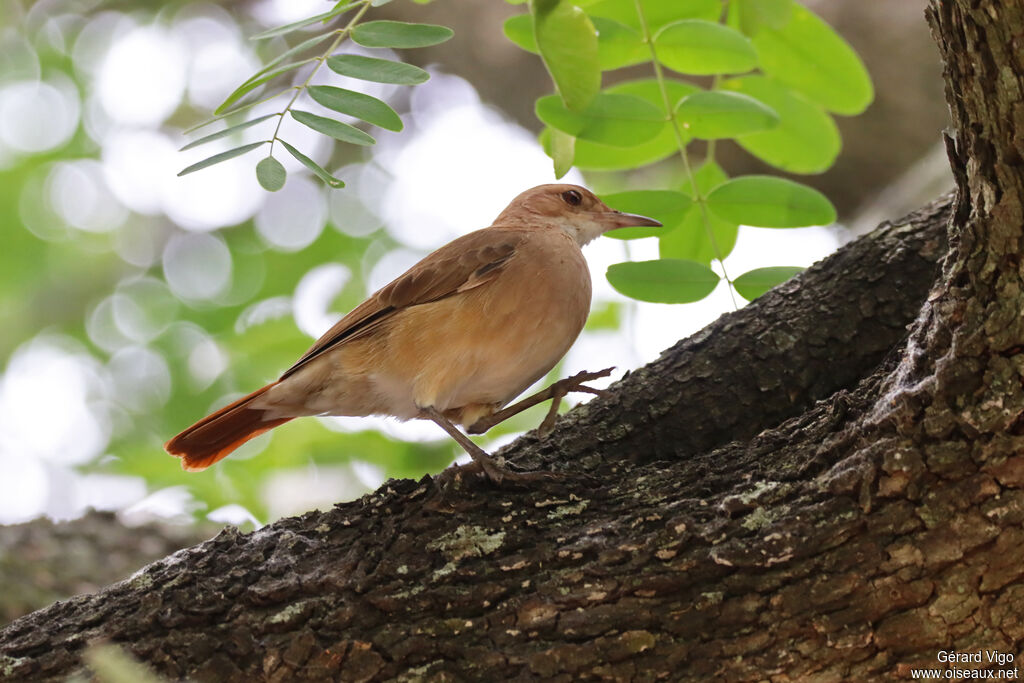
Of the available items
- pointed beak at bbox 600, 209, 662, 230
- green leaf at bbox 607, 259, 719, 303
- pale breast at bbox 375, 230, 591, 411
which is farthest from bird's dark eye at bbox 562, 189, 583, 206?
green leaf at bbox 607, 259, 719, 303

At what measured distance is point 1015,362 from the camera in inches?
92.7

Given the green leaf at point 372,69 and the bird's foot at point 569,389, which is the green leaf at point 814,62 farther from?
the green leaf at point 372,69

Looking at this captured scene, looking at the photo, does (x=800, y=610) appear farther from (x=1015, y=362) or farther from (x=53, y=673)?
(x=53, y=673)

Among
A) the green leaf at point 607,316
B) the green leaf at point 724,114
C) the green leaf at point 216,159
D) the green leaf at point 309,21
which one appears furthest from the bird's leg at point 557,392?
the green leaf at point 607,316

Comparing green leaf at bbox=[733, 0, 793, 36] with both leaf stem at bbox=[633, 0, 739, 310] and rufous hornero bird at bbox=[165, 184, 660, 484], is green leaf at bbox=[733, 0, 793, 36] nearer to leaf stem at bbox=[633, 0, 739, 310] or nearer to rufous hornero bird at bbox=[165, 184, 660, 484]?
leaf stem at bbox=[633, 0, 739, 310]

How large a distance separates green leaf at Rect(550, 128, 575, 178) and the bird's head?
0.81 metres

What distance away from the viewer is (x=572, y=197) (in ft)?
15.8

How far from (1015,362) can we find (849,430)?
18.4 inches

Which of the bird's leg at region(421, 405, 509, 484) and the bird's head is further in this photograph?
the bird's head

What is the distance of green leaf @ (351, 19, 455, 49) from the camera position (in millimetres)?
3035

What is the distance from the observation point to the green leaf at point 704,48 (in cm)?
352

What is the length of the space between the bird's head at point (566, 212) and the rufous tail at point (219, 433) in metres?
1.54

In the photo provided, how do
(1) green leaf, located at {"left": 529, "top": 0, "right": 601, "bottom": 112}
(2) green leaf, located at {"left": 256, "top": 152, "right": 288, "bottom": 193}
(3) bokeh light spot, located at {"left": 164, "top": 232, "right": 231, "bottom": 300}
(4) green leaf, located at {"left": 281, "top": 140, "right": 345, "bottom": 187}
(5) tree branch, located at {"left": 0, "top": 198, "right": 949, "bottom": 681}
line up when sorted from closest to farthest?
(5) tree branch, located at {"left": 0, "top": 198, "right": 949, "bottom": 681}, (1) green leaf, located at {"left": 529, "top": 0, "right": 601, "bottom": 112}, (4) green leaf, located at {"left": 281, "top": 140, "right": 345, "bottom": 187}, (2) green leaf, located at {"left": 256, "top": 152, "right": 288, "bottom": 193}, (3) bokeh light spot, located at {"left": 164, "top": 232, "right": 231, "bottom": 300}

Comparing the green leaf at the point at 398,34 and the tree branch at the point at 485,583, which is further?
the green leaf at the point at 398,34
